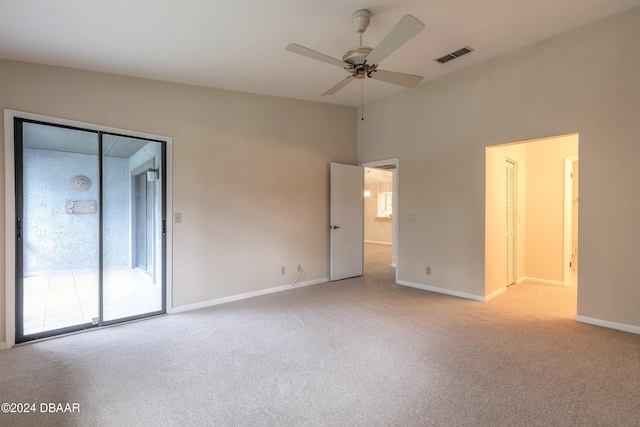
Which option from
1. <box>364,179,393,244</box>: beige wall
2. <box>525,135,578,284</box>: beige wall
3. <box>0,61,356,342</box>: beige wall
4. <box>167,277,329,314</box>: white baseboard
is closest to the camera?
<box>0,61,356,342</box>: beige wall

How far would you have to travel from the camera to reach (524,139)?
3588mm

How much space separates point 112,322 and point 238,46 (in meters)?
3.21

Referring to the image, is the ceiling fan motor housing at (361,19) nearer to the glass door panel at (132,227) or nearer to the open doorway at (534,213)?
the glass door panel at (132,227)

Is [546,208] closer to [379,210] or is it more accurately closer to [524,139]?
[524,139]

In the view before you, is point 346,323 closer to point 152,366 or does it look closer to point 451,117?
point 152,366

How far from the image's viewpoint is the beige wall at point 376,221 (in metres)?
10.5

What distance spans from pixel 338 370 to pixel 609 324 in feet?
9.47

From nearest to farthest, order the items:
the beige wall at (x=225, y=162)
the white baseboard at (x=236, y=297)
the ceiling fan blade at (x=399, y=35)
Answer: the ceiling fan blade at (x=399, y=35) → the beige wall at (x=225, y=162) → the white baseboard at (x=236, y=297)

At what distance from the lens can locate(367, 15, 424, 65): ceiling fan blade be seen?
195cm

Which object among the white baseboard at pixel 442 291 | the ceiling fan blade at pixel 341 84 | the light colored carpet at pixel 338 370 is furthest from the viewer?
the white baseboard at pixel 442 291

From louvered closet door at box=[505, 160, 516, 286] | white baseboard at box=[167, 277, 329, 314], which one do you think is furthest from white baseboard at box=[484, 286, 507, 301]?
white baseboard at box=[167, 277, 329, 314]

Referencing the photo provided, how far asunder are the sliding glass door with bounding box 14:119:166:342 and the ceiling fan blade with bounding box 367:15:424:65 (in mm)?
2741

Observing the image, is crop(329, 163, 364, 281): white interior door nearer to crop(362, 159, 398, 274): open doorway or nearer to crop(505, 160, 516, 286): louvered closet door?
crop(505, 160, 516, 286): louvered closet door

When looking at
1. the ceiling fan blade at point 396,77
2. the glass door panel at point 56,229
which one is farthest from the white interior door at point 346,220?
the glass door panel at point 56,229
